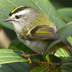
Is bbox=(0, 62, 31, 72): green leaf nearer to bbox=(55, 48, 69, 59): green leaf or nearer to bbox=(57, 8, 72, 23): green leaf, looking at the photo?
bbox=(55, 48, 69, 59): green leaf

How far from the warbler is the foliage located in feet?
0.37

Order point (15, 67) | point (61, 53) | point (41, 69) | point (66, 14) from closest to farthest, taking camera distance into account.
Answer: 1. point (41, 69)
2. point (15, 67)
3. point (61, 53)
4. point (66, 14)

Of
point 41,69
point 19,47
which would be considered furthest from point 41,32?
point 19,47

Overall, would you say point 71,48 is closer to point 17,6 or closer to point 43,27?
point 43,27

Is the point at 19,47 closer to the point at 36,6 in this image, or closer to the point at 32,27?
the point at 32,27

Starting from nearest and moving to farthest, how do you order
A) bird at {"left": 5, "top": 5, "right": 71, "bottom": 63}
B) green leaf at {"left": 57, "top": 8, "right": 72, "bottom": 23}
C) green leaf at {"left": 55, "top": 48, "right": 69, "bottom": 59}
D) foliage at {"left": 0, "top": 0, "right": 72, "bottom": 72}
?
foliage at {"left": 0, "top": 0, "right": 72, "bottom": 72} → bird at {"left": 5, "top": 5, "right": 71, "bottom": 63} → green leaf at {"left": 55, "top": 48, "right": 69, "bottom": 59} → green leaf at {"left": 57, "top": 8, "right": 72, "bottom": 23}

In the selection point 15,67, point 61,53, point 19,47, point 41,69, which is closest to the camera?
point 41,69

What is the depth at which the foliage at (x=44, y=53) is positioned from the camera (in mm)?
2254

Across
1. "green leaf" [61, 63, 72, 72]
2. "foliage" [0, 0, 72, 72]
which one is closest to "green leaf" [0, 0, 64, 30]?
"foliage" [0, 0, 72, 72]

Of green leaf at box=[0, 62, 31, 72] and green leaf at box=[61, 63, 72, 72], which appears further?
green leaf at box=[0, 62, 31, 72]

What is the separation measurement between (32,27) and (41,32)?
0.67 ft

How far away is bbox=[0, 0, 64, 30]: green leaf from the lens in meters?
3.08

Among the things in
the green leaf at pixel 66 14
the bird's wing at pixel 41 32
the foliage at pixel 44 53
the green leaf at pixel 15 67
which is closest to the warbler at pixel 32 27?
the bird's wing at pixel 41 32

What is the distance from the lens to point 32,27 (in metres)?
2.90
